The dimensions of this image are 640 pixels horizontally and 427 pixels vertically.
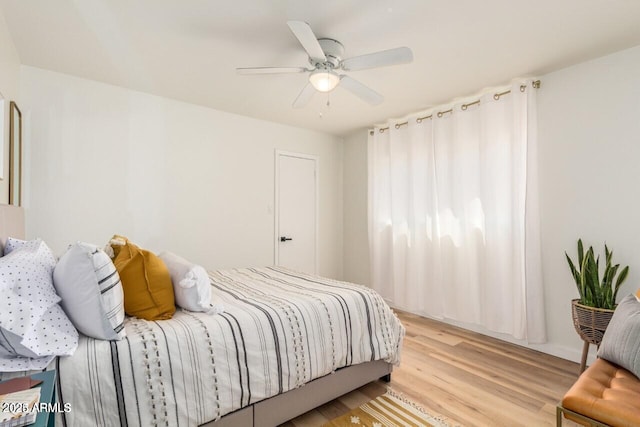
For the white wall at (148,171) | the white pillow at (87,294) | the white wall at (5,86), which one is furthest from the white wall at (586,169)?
the white wall at (5,86)

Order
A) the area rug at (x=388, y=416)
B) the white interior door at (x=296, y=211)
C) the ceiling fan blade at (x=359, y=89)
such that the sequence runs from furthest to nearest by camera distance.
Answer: the white interior door at (x=296, y=211)
the ceiling fan blade at (x=359, y=89)
the area rug at (x=388, y=416)

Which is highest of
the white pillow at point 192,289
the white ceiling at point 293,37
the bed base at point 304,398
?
the white ceiling at point 293,37

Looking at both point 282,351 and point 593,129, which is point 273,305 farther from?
point 593,129

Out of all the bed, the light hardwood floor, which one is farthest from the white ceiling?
the light hardwood floor

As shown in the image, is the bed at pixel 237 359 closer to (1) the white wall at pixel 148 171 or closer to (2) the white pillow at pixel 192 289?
(2) the white pillow at pixel 192 289

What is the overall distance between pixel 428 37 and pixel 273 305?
2.11m

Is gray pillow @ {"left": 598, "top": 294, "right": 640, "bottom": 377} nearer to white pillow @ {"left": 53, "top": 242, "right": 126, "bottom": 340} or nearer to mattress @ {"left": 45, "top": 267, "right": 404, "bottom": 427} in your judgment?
mattress @ {"left": 45, "top": 267, "right": 404, "bottom": 427}

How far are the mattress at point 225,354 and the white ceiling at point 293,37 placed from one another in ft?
5.90

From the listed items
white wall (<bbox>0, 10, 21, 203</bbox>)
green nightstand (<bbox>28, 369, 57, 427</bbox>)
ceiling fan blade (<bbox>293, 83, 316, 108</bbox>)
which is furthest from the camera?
ceiling fan blade (<bbox>293, 83, 316, 108</bbox>)

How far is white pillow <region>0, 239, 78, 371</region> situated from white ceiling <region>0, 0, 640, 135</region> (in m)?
1.59

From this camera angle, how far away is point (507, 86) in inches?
115

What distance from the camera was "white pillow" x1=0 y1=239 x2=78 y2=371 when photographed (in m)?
1.10

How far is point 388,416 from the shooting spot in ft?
6.16

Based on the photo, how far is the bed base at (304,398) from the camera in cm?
158
